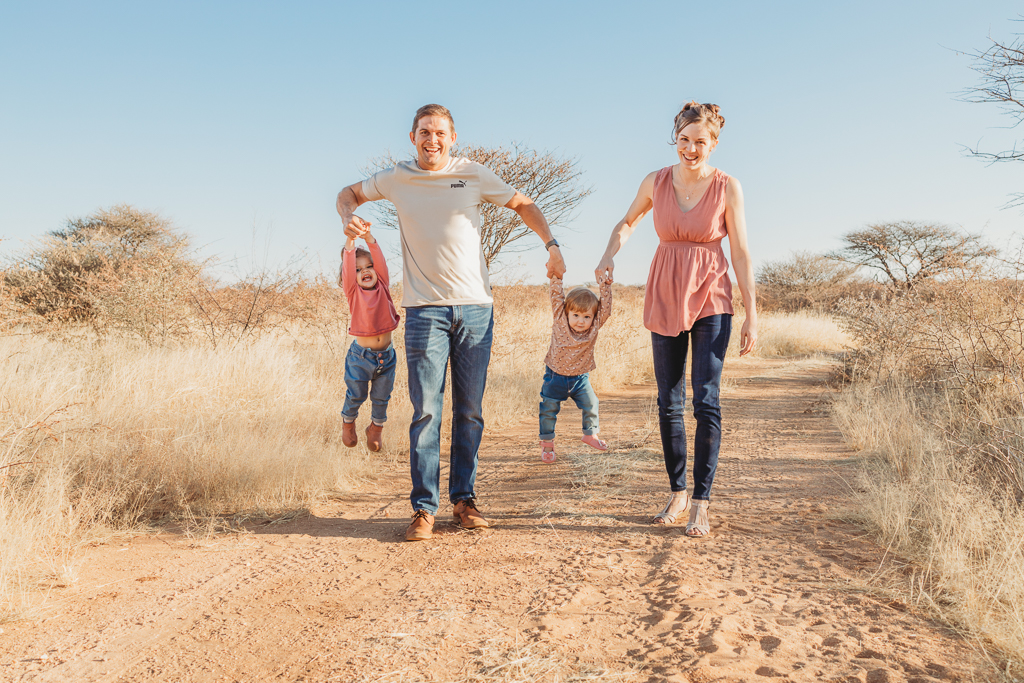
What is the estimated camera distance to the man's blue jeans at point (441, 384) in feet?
10.4

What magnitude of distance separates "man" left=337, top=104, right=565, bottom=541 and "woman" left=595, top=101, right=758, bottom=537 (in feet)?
2.87

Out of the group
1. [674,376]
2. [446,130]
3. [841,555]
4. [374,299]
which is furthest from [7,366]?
[841,555]

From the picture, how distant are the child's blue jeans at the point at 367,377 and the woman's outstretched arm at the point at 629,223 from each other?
157 centimetres

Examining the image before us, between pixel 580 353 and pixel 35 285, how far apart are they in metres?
8.59

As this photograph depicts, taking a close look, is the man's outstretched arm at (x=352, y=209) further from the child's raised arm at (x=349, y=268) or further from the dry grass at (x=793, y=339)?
the dry grass at (x=793, y=339)

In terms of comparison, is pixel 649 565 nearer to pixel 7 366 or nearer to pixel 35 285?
pixel 7 366

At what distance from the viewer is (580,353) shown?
4523mm

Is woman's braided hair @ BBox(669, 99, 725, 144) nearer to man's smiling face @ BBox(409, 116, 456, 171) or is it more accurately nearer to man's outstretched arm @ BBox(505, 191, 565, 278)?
man's outstretched arm @ BBox(505, 191, 565, 278)

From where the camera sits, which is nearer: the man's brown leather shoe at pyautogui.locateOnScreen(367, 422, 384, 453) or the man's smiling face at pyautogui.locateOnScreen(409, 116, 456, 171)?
the man's smiling face at pyautogui.locateOnScreen(409, 116, 456, 171)

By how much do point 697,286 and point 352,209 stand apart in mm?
1821

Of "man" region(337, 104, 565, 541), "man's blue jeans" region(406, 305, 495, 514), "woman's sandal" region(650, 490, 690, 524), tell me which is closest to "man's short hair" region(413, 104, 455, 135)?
"man" region(337, 104, 565, 541)

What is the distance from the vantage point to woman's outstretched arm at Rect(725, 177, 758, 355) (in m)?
3.04

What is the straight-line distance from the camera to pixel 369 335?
160 inches

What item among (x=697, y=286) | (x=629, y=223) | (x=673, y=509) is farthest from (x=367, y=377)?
(x=697, y=286)
